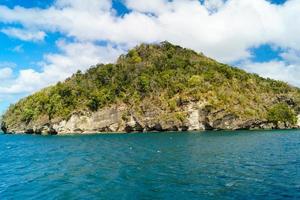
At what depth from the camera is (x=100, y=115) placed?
15900 centimetres

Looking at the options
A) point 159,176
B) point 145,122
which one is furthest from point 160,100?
point 159,176

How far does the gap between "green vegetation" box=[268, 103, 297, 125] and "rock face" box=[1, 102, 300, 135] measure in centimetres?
193

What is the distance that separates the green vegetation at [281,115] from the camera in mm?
150875

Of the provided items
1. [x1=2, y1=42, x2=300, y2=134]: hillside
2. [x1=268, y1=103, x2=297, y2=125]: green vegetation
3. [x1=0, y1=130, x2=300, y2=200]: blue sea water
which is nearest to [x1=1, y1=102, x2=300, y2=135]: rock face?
[x1=2, y1=42, x2=300, y2=134]: hillside

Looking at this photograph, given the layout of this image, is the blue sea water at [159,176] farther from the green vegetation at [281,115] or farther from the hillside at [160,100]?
the green vegetation at [281,115]

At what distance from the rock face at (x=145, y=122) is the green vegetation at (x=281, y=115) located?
1.93 m

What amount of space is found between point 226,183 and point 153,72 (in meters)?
140

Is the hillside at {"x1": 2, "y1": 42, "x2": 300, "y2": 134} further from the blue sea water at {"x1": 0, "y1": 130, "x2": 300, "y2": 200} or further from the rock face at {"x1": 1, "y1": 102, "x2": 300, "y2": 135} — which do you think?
the blue sea water at {"x1": 0, "y1": 130, "x2": 300, "y2": 200}

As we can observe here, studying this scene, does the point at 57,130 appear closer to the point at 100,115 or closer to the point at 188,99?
the point at 100,115

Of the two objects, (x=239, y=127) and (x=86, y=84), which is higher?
(x=86, y=84)

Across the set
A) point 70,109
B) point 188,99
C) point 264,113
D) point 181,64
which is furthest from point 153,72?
point 264,113

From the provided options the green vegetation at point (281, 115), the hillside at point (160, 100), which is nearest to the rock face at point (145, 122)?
the hillside at point (160, 100)

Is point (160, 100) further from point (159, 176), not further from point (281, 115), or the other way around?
point (159, 176)

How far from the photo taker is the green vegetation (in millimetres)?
→ 150875
